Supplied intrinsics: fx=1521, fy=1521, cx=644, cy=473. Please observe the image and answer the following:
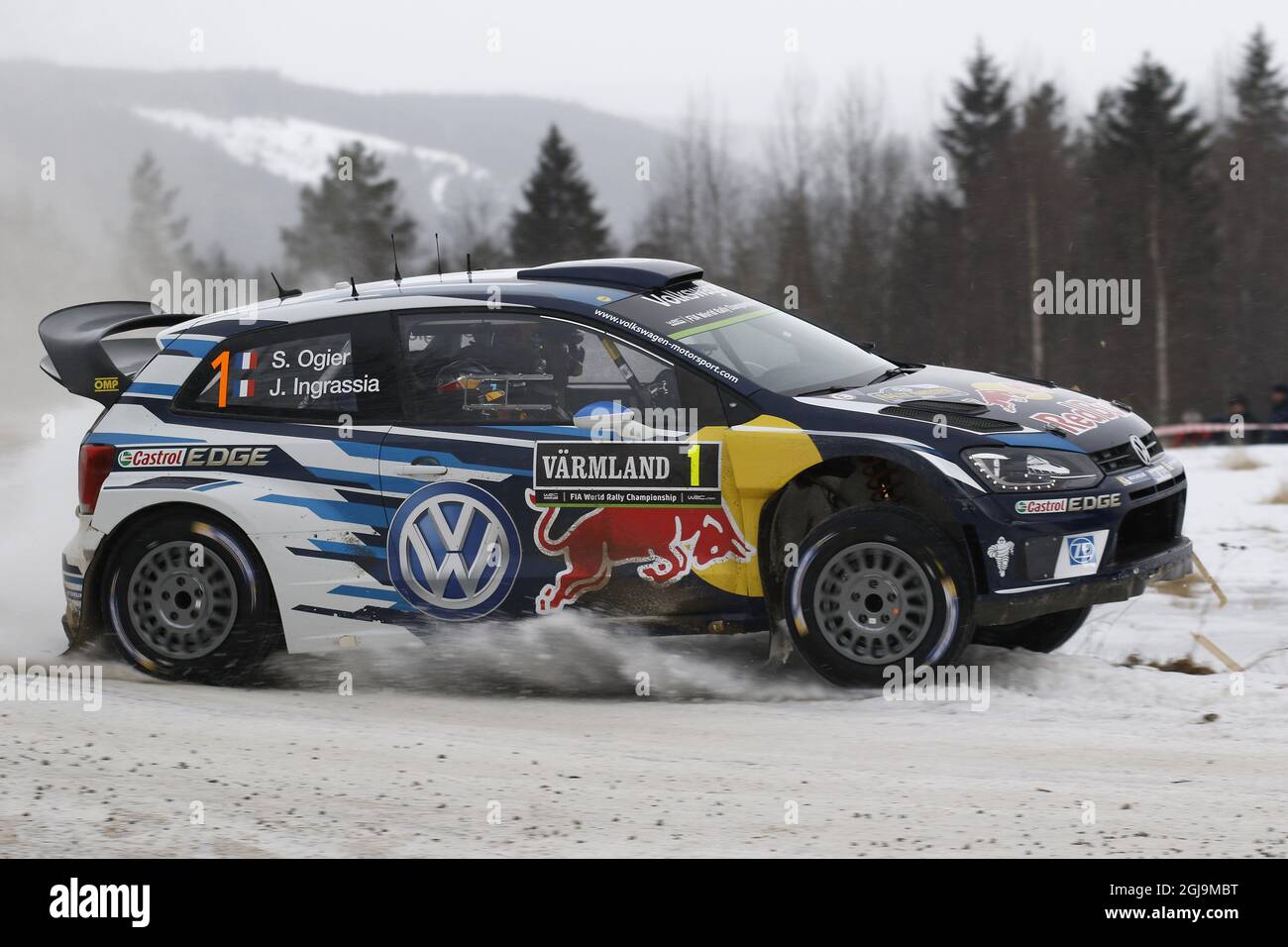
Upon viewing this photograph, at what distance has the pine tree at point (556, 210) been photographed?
42.2 meters

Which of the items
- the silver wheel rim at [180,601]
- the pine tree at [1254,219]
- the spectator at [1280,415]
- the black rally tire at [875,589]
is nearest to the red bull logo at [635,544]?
the black rally tire at [875,589]

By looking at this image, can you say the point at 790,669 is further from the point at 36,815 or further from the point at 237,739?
the point at 36,815

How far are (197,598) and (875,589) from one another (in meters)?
3.04

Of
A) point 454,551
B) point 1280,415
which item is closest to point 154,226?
point 1280,415

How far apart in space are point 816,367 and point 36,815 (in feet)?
12.4

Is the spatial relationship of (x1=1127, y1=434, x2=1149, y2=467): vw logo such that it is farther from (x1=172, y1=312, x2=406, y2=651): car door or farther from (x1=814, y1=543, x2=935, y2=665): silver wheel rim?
(x1=172, y1=312, x2=406, y2=651): car door

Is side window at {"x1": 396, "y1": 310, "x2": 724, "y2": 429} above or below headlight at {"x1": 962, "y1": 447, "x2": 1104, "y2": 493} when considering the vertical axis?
above

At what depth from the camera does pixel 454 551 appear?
6.48m

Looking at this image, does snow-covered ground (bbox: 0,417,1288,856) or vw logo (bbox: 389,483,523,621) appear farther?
vw logo (bbox: 389,483,523,621)

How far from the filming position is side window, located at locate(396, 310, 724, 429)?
6430 mm

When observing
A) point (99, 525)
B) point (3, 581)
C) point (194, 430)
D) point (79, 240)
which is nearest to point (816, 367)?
point (194, 430)

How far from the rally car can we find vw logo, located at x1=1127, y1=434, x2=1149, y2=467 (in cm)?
3
